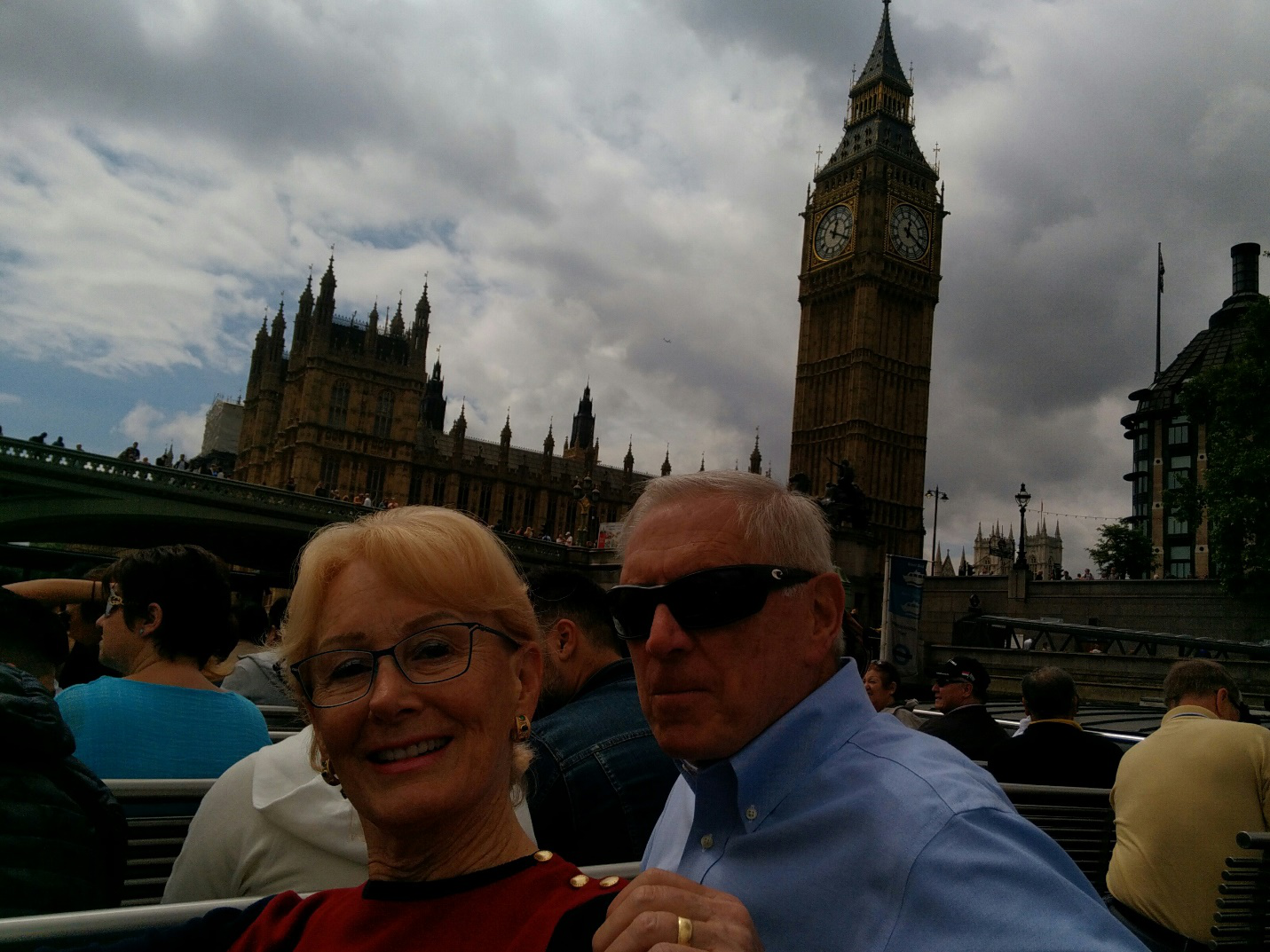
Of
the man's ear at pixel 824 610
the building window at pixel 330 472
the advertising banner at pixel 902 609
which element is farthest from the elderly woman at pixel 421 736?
the building window at pixel 330 472

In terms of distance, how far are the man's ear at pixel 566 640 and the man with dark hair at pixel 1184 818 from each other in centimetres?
239

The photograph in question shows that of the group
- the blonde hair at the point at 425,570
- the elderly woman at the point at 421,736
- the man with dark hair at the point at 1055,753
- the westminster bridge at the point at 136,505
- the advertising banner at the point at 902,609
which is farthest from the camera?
the westminster bridge at the point at 136,505

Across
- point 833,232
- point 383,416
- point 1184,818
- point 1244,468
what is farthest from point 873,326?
point 1184,818

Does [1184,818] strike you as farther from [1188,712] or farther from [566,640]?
[566,640]

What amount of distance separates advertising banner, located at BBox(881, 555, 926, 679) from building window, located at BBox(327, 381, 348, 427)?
5025 cm

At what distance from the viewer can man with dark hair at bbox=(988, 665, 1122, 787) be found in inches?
176

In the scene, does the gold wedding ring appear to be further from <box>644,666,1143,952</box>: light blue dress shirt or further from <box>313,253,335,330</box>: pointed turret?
<box>313,253,335,330</box>: pointed turret

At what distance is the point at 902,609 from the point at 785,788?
468 inches

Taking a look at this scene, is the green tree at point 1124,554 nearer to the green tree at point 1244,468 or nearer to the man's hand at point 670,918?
the green tree at point 1244,468

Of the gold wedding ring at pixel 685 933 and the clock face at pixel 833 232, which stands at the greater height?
the clock face at pixel 833 232

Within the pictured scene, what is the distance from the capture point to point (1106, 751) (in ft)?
15.1

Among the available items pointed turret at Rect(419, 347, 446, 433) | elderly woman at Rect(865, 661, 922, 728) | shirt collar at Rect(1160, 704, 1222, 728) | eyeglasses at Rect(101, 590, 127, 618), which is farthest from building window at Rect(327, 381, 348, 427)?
shirt collar at Rect(1160, 704, 1222, 728)

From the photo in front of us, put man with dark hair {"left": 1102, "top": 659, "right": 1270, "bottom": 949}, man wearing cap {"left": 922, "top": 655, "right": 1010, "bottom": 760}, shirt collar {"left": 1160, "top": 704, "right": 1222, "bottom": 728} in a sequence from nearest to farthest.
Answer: man with dark hair {"left": 1102, "top": 659, "right": 1270, "bottom": 949}
shirt collar {"left": 1160, "top": 704, "right": 1222, "bottom": 728}
man wearing cap {"left": 922, "top": 655, "right": 1010, "bottom": 760}

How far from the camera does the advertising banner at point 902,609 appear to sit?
41.4ft
